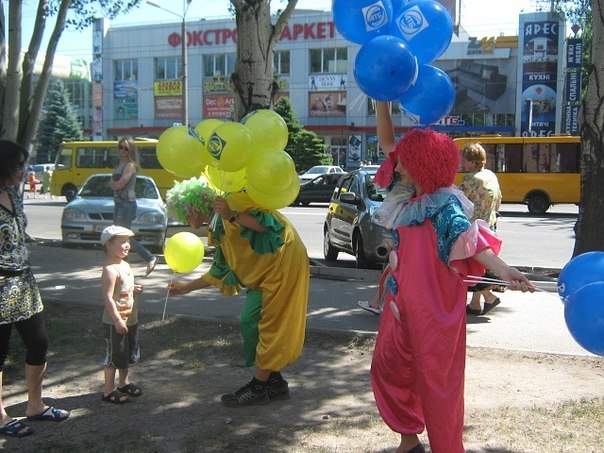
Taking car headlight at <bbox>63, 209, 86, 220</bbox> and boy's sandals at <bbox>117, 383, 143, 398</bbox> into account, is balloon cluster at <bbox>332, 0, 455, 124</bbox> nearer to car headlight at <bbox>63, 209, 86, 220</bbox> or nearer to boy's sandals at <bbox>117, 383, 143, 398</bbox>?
boy's sandals at <bbox>117, 383, 143, 398</bbox>

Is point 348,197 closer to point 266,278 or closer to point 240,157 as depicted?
point 266,278

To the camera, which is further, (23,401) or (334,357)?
(334,357)

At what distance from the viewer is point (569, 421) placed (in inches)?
163

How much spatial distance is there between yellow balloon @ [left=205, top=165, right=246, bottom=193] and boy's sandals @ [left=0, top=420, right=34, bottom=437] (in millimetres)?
1869

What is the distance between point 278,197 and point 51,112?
57.4 meters

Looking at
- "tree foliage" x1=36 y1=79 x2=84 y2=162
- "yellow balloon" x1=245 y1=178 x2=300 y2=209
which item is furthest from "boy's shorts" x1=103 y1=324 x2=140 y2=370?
"tree foliage" x1=36 y1=79 x2=84 y2=162

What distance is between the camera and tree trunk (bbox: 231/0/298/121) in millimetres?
7754

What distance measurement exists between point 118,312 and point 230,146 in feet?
4.40

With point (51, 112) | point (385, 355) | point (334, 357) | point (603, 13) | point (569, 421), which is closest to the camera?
point (385, 355)

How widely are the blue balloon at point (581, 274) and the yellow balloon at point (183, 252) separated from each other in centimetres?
245

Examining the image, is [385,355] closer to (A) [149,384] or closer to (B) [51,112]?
(A) [149,384]

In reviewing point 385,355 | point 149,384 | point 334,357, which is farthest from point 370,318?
point 385,355

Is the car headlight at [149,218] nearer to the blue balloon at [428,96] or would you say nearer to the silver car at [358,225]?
the silver car at [358,225]

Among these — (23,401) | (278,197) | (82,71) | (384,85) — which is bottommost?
(23,401)
